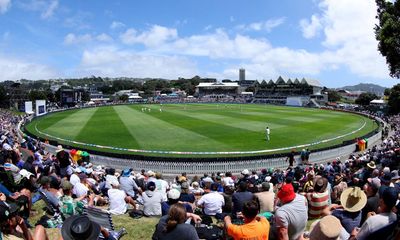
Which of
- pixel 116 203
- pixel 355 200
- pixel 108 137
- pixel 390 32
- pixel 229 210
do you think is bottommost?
pixel 108 137

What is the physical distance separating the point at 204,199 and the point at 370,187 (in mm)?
4130

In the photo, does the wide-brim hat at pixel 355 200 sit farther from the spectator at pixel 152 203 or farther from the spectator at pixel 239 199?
the spectator at pixel 152 203

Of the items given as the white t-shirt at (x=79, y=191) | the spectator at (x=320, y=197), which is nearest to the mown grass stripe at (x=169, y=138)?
the white t-shirt at (x=79, y=191)

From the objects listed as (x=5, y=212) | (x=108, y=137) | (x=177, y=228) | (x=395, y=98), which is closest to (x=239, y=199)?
(x=177, y=228)

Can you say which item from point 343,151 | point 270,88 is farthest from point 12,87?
point 343,151

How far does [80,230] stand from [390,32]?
2563 cm

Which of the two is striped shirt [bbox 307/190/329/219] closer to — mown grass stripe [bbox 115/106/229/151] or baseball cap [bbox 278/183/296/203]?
baseball cap [bbox 278/183/296/203]

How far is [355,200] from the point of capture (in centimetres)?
625

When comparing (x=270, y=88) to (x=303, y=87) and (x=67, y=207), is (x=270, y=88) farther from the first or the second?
(x=67, y=207)

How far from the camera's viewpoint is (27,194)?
348 inches

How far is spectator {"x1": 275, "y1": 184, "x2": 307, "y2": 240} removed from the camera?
564 centimetres

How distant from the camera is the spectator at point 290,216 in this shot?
5.64 meters

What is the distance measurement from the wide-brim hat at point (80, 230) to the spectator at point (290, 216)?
9.54 feet

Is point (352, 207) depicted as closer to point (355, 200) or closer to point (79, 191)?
point (355, 200)
